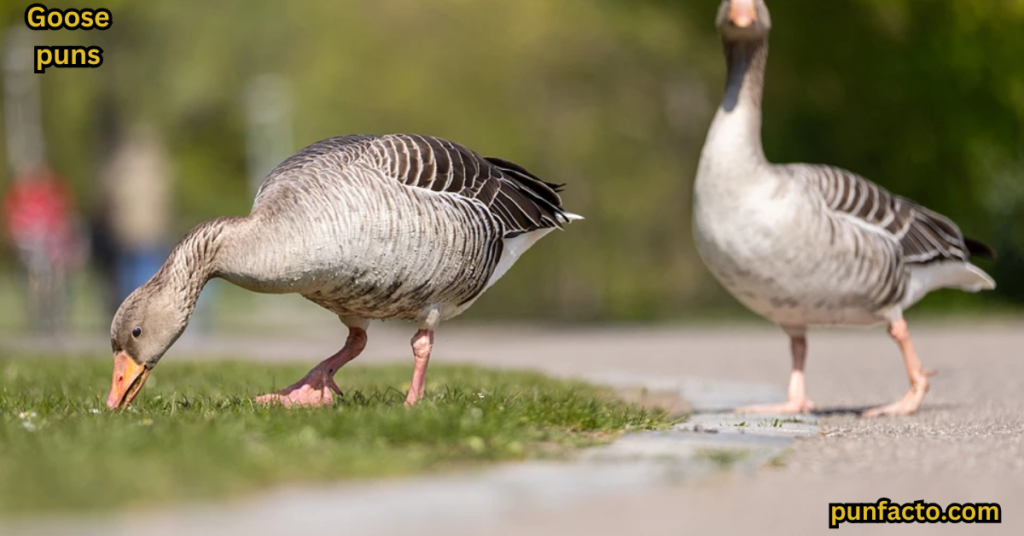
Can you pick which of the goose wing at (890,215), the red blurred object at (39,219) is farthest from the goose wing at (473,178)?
the red blurred object at (39,219)

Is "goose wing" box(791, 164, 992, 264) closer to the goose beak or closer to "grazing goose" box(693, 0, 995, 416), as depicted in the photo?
"grazing goose" box(693, 0, 995, 416)

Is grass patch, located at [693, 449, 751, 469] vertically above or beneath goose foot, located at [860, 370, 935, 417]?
beneath

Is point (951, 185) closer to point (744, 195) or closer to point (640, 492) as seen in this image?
point (744, 195)

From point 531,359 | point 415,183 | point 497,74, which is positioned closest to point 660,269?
point 497,74

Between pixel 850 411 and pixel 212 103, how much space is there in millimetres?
24079

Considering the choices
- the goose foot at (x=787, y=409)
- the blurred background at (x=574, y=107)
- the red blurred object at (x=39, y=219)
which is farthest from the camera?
the red blurred object at (x=39, y=219)

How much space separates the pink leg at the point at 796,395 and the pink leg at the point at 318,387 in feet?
8.41

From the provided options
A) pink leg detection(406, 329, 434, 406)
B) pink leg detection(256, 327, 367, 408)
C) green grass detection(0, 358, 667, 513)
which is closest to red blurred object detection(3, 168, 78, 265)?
green grass detection(0, 358, 667, 513)

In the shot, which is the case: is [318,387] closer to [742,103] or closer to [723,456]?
[723,456]

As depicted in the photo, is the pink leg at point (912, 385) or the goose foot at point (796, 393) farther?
the pink leg at point (912, 385)

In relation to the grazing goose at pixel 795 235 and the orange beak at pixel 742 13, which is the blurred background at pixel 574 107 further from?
the orange beak at pixel 742 13

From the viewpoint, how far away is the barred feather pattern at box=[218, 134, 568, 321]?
24.2 ft

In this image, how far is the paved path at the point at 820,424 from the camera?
16.3 ft

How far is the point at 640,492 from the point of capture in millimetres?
5309
